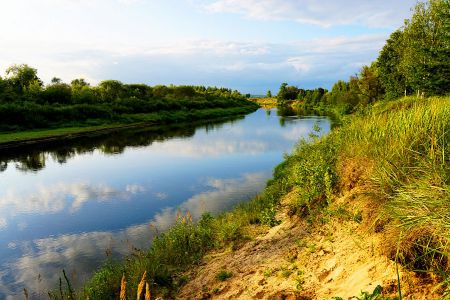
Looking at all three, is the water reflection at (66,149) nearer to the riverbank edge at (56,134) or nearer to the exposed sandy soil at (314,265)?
the riverbank edge at (56,134)

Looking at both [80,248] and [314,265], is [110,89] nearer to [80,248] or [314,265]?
[80,248]

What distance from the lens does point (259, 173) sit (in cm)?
2188

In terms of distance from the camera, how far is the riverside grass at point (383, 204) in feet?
14.4

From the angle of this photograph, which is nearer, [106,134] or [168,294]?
[168,294]

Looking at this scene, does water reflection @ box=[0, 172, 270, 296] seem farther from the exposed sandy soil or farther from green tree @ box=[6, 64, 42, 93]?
green tree @ box=[6, 64, 42, 93]

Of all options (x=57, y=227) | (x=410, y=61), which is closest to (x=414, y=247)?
(x=57, y=227)

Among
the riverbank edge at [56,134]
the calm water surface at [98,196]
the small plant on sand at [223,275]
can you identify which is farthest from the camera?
the riverbank edge at [56,134]

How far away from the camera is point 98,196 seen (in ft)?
58.7

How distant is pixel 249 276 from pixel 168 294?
201 centimetres

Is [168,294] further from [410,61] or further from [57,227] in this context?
[410,61]

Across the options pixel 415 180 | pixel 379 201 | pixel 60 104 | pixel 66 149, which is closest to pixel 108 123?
pixel 60 104

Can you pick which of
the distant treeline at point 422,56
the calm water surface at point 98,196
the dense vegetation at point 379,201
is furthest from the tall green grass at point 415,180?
the distant treeline at point 422,56

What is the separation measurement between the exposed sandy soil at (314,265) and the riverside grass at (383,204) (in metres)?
0.35

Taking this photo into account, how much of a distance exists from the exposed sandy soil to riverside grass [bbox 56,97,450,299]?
35 centimetres
